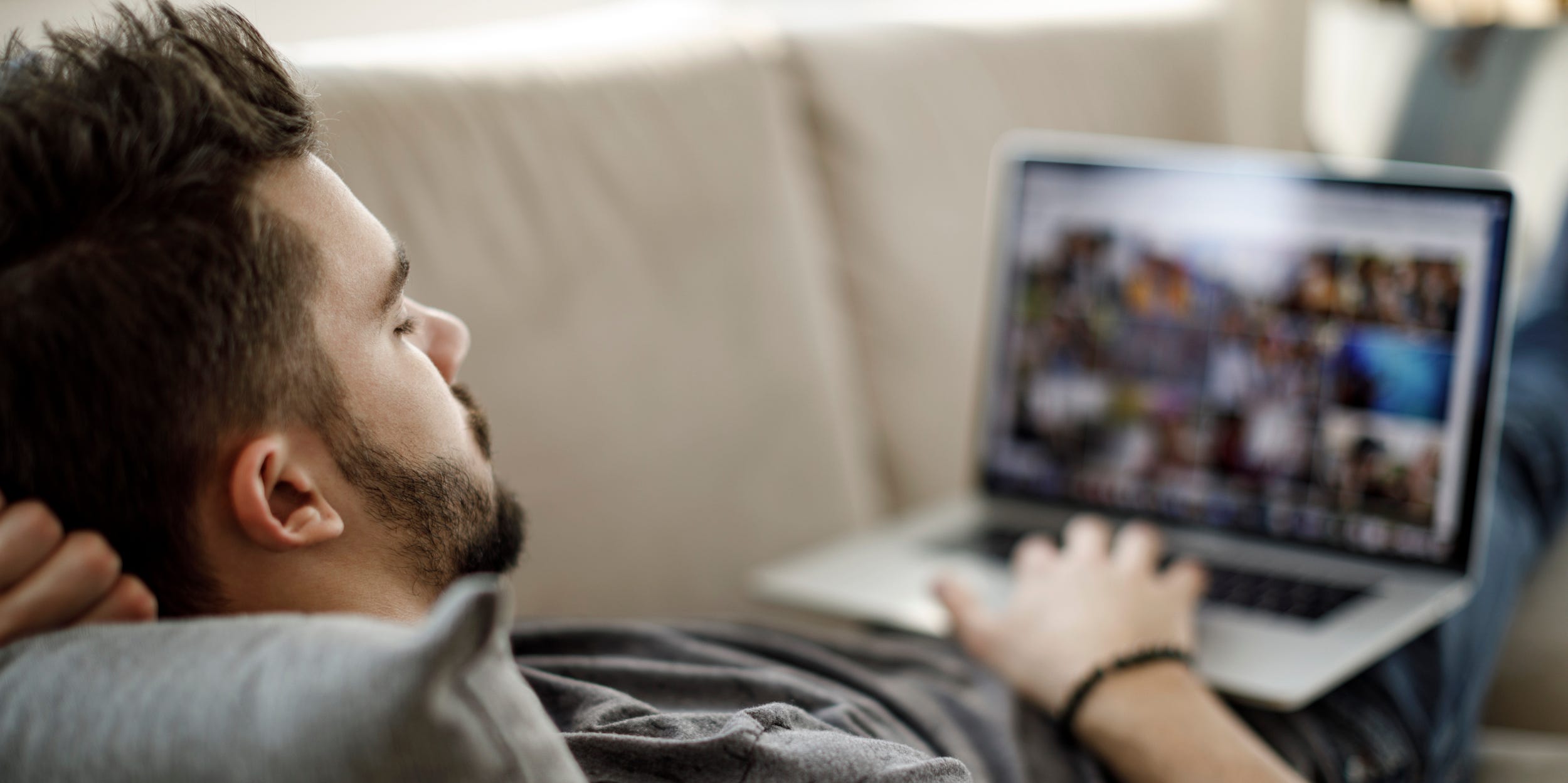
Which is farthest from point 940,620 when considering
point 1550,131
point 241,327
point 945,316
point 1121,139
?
point 1550,131

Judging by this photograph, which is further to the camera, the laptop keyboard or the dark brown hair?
the laptop keyboard

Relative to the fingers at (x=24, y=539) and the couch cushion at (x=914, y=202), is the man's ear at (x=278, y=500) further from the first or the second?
the couch cushion at (x=914, y=202)

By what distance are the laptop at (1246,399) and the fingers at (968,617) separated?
10 cm

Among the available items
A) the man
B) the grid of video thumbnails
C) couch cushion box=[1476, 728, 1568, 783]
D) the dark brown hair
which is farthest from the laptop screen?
the dark brown hair

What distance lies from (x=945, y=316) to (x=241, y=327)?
121 cm

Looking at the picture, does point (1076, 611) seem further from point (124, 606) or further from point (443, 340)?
point (124, 606)

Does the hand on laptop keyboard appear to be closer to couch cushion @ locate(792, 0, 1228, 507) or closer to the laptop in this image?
the laptop

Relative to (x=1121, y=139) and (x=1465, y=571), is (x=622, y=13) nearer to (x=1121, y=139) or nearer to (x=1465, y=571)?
(x=1121, y=139)

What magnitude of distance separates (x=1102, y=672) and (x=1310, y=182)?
1.86ft

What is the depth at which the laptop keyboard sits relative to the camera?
1187mm

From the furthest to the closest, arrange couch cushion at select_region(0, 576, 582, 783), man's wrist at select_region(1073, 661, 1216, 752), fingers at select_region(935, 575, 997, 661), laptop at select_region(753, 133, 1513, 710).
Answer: laptop at select_region(753, 133, 1513, 710), fingers at select_region(935, 575, 997, 661), man's wrist at select_region(1073, 661, 1216, 752), couch cushion at select_region(0, 576, 582, 783)

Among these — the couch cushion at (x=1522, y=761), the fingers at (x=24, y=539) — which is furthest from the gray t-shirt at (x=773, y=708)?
the couch cushion at (x=1522, y=761)

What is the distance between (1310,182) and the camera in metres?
1.24

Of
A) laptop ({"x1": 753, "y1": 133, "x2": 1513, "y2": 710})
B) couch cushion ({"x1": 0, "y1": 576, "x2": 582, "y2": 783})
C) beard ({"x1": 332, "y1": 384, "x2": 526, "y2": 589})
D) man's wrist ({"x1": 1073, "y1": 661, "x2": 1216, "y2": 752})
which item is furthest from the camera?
laptop ({"x1": 753, "y1": 133, "x2": 1513, "y2": 710})
